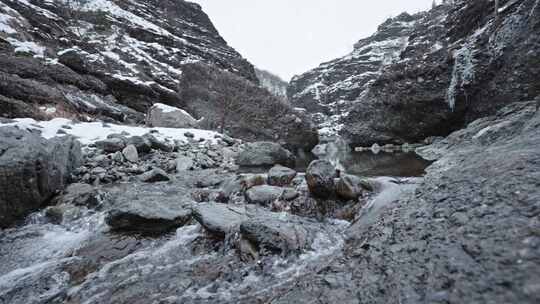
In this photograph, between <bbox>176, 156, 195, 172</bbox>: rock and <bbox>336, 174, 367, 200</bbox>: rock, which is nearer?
<bbox>336, 174, 367, 200</bbox>: rock

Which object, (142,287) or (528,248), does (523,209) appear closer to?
(528,248)

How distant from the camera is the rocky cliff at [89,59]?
823 centimetres

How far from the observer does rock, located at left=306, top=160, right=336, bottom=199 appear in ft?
11.3

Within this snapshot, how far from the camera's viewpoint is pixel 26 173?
2.99 m

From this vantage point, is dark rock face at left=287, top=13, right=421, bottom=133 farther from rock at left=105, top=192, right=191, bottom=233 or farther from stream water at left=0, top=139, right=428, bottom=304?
stream water at left=0, top=139, right=428, bottom=304

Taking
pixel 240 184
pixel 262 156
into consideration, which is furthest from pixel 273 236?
pixel 262 156

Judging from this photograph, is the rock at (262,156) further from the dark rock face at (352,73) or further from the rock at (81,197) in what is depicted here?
the dark rock face at (352,73)

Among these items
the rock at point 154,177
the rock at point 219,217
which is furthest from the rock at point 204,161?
the rock at point 219,217

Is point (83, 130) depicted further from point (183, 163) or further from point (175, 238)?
point (175, 238)

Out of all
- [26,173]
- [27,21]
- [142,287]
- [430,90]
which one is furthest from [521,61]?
[27,21]

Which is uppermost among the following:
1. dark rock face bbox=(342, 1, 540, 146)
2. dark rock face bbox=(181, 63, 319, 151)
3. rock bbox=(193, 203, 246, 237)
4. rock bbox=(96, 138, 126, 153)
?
dark rock face bbox=(342, 1, 540, 146)

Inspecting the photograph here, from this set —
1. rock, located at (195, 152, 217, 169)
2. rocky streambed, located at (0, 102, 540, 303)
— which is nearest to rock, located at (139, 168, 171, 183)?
rocky streambed, located at (0, 102, 540, 303)

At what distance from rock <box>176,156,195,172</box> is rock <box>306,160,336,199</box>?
3.77 metres

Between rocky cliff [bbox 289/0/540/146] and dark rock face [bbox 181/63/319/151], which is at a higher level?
rocky cliff [bbox 289/0/540/146]
